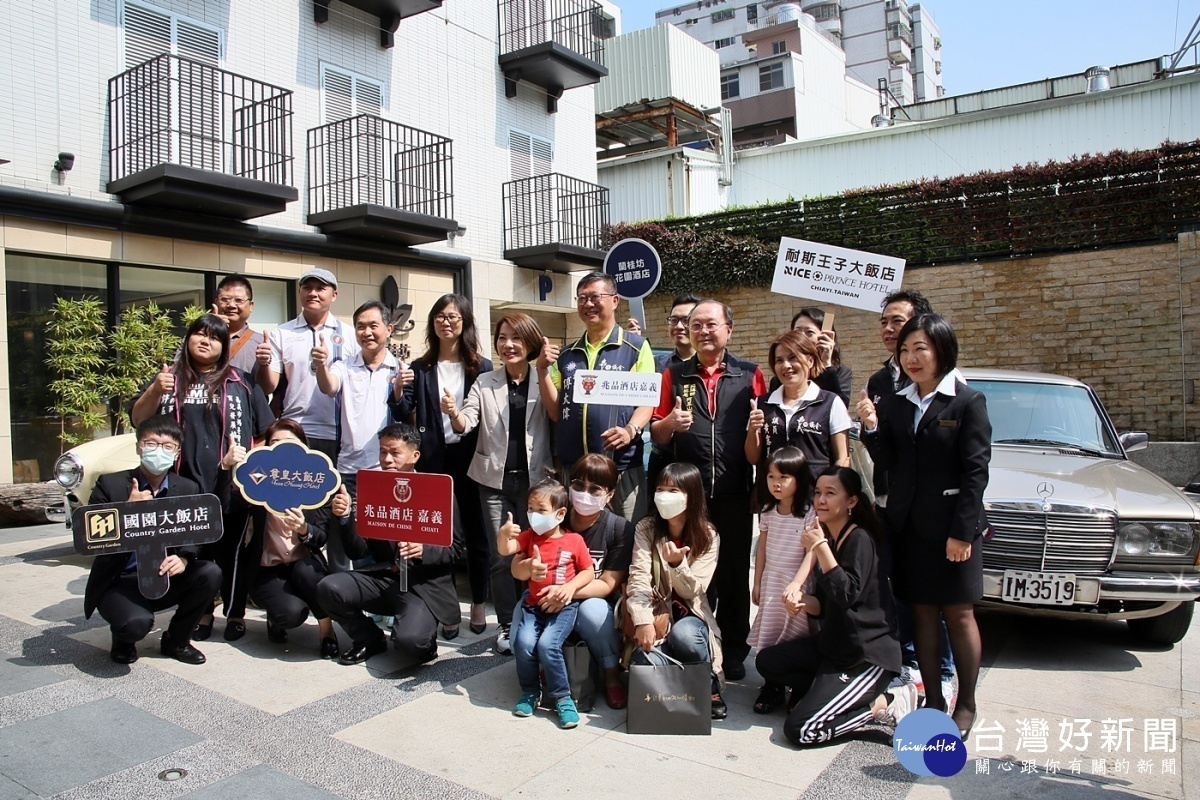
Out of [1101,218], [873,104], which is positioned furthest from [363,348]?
[873,104]

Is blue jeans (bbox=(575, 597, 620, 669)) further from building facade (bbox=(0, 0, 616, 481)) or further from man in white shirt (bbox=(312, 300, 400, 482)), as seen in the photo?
building facade (bbox=(0, 0, 616, 481))

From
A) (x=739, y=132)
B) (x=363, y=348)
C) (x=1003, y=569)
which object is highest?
(x=739, y=132)

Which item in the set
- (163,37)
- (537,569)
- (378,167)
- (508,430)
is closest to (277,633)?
(508,430)

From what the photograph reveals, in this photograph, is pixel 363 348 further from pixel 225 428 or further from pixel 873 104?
pixel 873 104

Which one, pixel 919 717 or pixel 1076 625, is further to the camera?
pixel 1076 625

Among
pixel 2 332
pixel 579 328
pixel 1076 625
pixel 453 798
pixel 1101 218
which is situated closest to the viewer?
pixel 453 798

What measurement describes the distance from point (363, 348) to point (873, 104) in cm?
3626

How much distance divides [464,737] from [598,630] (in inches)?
29.6

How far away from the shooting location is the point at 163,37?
10805mm

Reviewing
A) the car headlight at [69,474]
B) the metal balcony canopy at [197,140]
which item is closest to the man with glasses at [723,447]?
the car headlight at [69,474]

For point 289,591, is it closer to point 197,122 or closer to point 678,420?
point 678,420

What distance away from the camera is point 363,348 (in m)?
5.07

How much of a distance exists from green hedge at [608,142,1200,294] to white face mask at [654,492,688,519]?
38.7 feet

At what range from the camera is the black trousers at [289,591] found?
465cm
